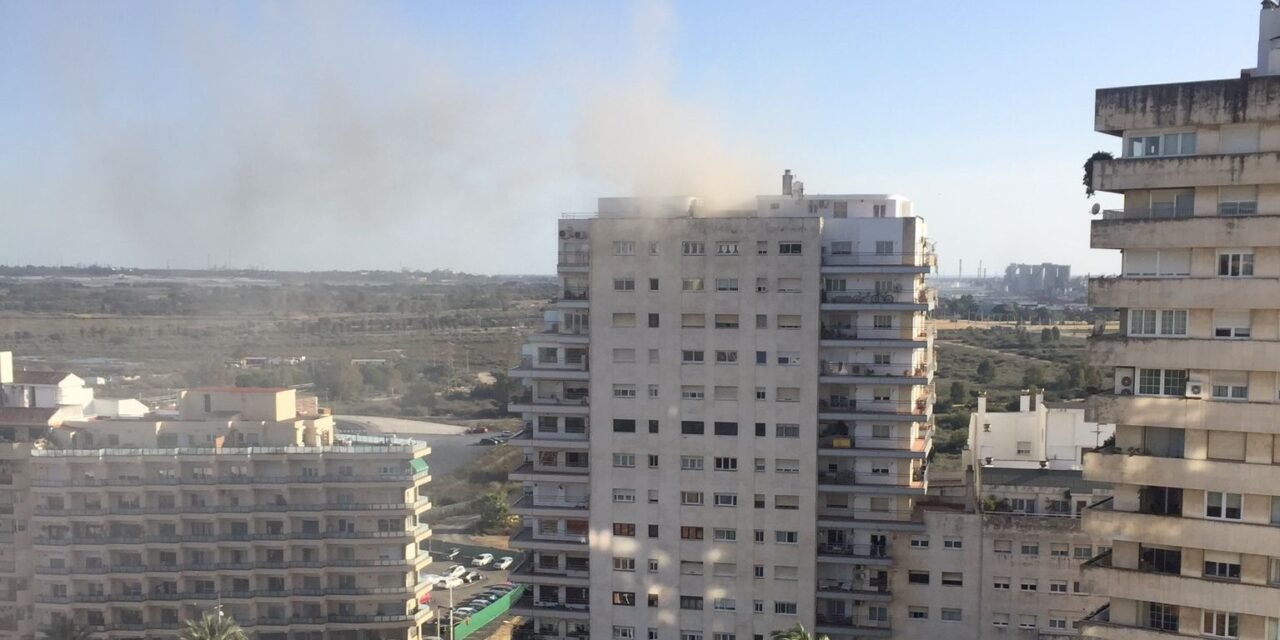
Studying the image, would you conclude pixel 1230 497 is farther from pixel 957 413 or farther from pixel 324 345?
pixel 324 345

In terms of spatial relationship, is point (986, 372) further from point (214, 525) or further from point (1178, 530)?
point (1178, 530)

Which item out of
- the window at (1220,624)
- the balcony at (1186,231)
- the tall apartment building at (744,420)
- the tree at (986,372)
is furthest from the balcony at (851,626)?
the tree at (986,372)

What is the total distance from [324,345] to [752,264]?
39.6 metres

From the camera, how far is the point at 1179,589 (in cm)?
803

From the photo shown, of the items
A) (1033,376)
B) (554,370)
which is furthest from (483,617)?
(1033,376)

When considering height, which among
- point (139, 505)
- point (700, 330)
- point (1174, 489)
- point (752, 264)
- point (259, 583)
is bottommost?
point (259, 583)

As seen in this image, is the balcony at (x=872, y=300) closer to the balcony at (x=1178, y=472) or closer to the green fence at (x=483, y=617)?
the balcony at (x=1178, y=472)

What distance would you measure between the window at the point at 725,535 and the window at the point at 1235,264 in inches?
302

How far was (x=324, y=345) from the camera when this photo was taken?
49938 mm

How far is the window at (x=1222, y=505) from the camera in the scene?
7.89 metres

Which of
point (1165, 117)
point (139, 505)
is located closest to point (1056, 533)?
point (1165, 117)

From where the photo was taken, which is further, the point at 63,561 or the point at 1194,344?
the point at 63,561

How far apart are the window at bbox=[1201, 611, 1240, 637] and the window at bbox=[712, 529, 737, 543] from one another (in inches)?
271

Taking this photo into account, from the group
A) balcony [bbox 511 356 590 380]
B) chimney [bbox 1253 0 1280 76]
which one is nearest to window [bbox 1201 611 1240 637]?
chimney [bbox 1253 0 1280 76]
